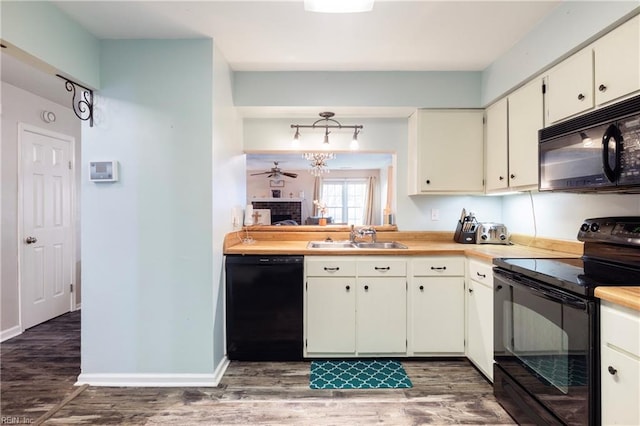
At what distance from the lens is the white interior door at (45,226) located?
10.4 ft

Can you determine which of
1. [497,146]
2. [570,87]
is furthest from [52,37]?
[497,146]

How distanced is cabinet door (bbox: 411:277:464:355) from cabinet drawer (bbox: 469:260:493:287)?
139 mm

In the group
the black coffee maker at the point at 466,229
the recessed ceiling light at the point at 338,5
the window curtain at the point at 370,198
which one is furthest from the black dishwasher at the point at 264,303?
the window curtain at the point at 370,198

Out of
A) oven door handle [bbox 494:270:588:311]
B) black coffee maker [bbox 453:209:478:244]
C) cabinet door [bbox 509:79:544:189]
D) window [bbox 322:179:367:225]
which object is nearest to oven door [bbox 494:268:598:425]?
oven door handle [bbox 494:270:588:311]

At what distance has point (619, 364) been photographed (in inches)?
46.9

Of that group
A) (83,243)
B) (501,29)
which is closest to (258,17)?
(501,29)

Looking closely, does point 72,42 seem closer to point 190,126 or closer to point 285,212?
point 190,126

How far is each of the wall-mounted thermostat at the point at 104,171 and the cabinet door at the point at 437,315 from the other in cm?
227

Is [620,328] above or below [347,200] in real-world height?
below

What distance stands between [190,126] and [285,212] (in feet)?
20.2

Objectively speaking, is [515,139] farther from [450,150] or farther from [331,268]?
[331,268]

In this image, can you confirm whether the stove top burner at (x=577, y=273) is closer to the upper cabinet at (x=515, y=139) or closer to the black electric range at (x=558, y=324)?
the black electric range at (x=558, y=324)

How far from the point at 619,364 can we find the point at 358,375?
4.93ft

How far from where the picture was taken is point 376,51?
2377mm
